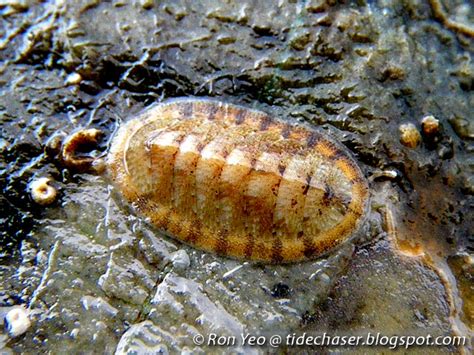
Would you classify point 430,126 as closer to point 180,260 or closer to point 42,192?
point 180,260

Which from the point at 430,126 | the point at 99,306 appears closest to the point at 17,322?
the point at 99,306

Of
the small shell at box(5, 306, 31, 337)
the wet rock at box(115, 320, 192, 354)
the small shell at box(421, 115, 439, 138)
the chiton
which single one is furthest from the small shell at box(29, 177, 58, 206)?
the small shell at box(421, 115, 439, 138)

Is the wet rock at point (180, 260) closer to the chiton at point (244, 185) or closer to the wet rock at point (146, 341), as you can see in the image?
the chiton at point (244, 185)

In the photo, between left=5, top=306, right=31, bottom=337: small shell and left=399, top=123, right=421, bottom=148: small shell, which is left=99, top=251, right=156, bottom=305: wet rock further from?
left=399, top=123, right=421, bottom=148: small shell

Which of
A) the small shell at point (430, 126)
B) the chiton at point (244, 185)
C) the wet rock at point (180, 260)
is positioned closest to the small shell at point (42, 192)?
the chiton at point (244, 185)

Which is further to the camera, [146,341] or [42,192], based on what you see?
[42,192]

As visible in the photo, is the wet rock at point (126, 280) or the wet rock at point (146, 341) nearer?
the wet rock at point (146, 341)

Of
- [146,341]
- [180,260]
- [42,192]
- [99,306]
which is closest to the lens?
[146,341]

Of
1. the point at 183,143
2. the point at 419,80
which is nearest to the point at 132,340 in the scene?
the point at 183,143

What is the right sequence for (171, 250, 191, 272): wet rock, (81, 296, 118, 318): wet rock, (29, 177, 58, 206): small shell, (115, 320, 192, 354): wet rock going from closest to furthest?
(115, 320, 192, 354): wet rock → (81, 296, 118, 318): wet rock → (171, 250, 191, 272): wet rock → (29, 177, 58, 206): small shell
